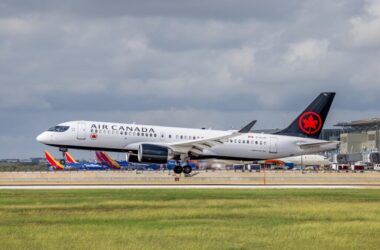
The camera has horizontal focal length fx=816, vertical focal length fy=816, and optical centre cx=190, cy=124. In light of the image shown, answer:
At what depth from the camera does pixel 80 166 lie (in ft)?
597

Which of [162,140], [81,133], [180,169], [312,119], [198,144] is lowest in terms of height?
[180,169]

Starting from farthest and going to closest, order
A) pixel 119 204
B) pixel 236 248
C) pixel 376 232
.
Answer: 1. pixel 119 204
2. pixel 376 232
3. pixel 236 248

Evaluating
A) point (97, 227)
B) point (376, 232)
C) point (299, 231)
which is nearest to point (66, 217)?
point (97, 227)

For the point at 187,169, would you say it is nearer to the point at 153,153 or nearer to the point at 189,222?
the point at 153,153

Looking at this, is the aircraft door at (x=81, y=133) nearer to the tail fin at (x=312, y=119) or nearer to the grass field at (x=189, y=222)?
the tail fin at (x=312, y=119)

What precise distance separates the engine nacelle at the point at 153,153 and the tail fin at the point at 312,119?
14.1 m

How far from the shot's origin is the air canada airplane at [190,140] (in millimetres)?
71062

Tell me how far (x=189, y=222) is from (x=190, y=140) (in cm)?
4421

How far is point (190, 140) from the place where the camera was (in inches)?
2953

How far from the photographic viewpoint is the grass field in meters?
24.5

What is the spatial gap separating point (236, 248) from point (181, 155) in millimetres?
51189

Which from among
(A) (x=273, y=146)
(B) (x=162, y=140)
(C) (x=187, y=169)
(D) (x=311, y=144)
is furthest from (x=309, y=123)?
(B) (x=162, y=140)

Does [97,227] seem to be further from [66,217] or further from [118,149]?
[118,149]

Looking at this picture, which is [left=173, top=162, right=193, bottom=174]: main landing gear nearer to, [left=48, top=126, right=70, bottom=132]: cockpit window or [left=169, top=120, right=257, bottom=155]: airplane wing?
[left=169, top=120, right=257, bottom=155]: airplane wing
